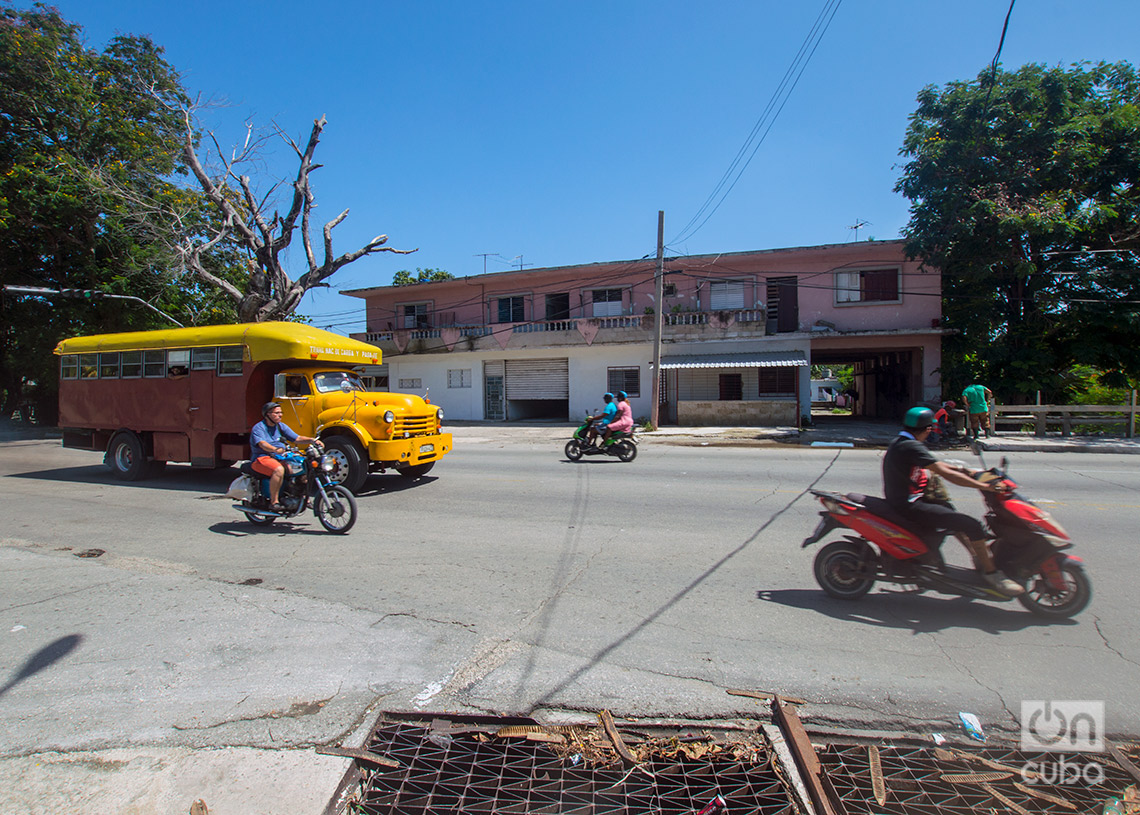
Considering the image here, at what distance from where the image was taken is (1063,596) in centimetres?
435

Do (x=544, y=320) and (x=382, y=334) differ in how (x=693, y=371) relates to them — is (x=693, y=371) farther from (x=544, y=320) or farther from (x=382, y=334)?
(x=382, y=334)

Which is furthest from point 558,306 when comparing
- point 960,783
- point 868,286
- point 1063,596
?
point 960,783

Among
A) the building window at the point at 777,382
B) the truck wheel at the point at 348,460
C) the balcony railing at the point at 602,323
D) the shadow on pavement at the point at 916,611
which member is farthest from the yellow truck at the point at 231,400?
the building window at the point at 777,382

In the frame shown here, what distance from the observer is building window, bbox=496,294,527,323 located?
29250 millimetres

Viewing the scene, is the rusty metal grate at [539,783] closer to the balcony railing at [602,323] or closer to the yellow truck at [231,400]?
the yellow truck at [231,400]

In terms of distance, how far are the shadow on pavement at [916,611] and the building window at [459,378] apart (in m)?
25.3

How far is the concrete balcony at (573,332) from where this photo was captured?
24.2 metres

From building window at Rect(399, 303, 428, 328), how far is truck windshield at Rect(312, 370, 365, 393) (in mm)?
20579

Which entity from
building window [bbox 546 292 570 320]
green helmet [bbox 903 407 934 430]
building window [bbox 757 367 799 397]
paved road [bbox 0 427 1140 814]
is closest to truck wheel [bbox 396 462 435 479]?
paved road [bbox 0 427 1140 814]

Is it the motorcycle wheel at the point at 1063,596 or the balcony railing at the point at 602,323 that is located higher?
the balcony railing at the point at 602,323

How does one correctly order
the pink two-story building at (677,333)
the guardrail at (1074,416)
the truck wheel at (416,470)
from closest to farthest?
the truck wheel at (416,470) → the guardrail at (1074,416) → the pink two-story building at (677,333)

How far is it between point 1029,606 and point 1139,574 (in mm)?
1896

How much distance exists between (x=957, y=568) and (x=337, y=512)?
245 inches

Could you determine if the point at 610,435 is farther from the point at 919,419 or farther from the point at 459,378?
the point at 459,378
